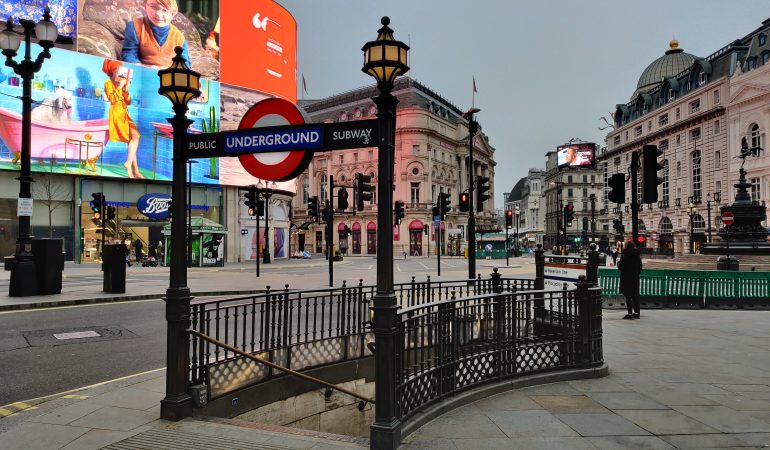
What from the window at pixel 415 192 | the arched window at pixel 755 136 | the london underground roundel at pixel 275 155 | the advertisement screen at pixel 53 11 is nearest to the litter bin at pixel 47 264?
the london underground roundel at pixel 275 155

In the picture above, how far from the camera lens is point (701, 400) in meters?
5.82

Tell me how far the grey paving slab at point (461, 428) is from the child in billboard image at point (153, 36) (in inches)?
1777

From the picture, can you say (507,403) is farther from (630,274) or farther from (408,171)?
(408,171)

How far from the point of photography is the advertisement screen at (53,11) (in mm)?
39000

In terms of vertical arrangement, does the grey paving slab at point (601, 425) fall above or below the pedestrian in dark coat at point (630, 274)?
below

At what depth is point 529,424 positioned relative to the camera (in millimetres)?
4992

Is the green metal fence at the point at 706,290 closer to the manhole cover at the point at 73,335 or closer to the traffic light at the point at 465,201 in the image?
the traffic light at the point at 465,201

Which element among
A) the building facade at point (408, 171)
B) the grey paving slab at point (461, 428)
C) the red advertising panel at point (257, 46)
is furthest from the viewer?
the building facade at point (408, 171)

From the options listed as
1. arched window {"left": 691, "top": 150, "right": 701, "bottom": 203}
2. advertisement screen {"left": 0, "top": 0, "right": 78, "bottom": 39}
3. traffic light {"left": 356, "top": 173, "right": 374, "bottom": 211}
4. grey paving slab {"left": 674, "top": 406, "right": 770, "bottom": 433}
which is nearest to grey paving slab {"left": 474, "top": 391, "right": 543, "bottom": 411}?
grey paving slab {"left": 674, "top": 406, "right": 770, "bottom": 433}

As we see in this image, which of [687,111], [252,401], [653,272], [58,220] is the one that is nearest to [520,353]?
[252,401]

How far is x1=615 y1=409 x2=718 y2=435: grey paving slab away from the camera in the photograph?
4836mm

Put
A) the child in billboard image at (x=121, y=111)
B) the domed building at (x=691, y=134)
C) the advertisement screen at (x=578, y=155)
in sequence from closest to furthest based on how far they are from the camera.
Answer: the child in billboard image at (x=121, y=111)
the domed building at (x=691, y=134)
the advertisement screen at (x=578, y=155)

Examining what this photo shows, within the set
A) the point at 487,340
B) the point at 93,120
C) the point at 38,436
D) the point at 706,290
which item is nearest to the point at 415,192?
the point at 93,120

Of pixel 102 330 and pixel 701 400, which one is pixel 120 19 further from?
pixel 701 400
